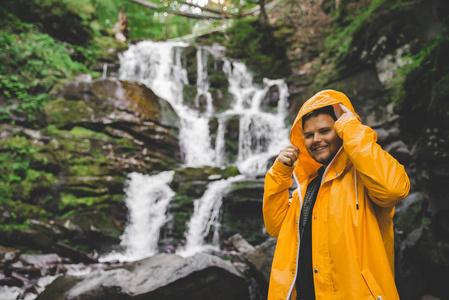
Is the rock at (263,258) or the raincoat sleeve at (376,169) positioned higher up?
the raincoat sleeve at (376,169)

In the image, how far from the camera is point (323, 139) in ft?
6.04

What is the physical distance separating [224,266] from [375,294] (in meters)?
3.52

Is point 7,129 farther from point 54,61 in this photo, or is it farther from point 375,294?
point 375,294

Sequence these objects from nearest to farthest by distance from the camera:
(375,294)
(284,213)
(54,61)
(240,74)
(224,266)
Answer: (375,294), (284,213), (224,266), (54,61), (240,74)

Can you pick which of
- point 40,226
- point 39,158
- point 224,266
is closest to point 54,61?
point 39,158

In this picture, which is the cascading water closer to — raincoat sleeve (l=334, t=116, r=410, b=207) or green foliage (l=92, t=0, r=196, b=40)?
green foliage (l=92, t=0, r=196, b=40)

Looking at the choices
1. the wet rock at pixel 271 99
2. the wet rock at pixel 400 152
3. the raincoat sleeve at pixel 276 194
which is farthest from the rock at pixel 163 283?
the wet rock at pixel 271 99

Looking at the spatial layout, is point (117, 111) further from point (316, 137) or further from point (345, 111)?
point (345, 111)

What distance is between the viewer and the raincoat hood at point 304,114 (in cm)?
186

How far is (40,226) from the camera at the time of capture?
23.8 ft

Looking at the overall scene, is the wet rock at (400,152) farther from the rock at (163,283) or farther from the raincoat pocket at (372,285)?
the raincoat pocket at (372,285)

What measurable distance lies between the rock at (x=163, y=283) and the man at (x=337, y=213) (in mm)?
2806

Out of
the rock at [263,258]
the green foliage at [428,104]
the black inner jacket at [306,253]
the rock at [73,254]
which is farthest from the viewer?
the rock at [73,254]

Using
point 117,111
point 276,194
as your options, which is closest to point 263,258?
point 276,194
